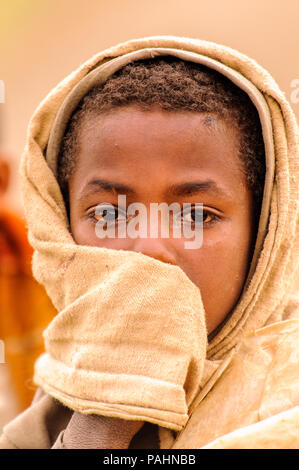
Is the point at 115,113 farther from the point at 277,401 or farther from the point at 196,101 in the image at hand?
the point at 277,401

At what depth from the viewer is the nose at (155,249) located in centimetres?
100

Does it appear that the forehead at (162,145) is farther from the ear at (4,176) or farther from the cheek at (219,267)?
the ear at (4,176)

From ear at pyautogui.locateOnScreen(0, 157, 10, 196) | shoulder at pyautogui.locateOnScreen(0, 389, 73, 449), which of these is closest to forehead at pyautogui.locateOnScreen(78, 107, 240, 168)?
shoulder at pyautogui.locateOnScreen(0, 389, 73, 449)

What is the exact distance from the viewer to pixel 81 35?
488 cm

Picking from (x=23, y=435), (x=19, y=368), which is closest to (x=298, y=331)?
(x=23, y=435)

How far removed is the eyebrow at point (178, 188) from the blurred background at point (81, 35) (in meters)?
1.82

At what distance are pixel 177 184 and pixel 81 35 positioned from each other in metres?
4.28

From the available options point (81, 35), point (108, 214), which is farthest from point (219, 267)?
point (81, 35)

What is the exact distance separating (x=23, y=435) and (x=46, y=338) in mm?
281

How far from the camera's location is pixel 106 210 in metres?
1.12

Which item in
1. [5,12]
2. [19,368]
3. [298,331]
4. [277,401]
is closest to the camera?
[277,401]

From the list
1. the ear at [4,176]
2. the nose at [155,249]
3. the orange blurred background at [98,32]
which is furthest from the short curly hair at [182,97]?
the ear at [4,176]

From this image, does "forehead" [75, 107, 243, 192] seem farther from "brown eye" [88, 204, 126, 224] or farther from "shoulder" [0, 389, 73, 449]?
"shoulder" [0, 389, 73, 449]

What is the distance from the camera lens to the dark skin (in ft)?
3.35
